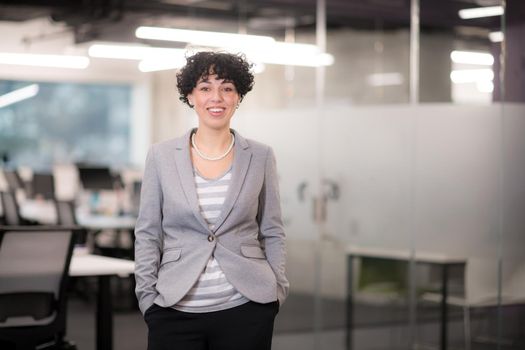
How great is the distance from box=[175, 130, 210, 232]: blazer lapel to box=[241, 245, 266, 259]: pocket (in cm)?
14

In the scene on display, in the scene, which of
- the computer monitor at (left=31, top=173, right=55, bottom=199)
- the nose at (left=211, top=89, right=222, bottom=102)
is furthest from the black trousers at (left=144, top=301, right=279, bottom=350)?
the computer monitor at (left=31, top=173, right=55, bottom=199)

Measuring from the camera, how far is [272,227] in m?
2.98

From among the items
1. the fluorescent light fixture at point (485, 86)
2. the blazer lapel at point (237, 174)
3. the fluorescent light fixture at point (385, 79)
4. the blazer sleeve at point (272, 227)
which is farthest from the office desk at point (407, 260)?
the blazer lapel at point (237, 174)

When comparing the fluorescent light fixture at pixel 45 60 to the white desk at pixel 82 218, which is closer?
the fluorescent light fixture at pixel 45 60

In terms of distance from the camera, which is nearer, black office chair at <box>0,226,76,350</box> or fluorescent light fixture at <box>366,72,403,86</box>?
black office chair at <box>0,226,76,350</box>

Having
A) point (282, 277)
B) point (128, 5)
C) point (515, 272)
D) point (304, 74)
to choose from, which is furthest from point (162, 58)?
point (282, 277)

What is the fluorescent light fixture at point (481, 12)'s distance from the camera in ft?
19.6

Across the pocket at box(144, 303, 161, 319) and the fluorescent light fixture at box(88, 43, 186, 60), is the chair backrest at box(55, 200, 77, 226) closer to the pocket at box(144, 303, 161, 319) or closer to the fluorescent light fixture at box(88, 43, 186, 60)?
the fluorescent light fixture at box(88, 43, 186, 60)

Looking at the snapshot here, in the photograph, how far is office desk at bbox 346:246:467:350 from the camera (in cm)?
634

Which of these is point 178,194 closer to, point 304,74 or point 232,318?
point 232,318

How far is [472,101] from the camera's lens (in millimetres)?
6113

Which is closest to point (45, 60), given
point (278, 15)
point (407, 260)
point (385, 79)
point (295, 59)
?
point (278, 15)

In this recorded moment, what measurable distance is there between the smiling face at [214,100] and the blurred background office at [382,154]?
11.4 feet

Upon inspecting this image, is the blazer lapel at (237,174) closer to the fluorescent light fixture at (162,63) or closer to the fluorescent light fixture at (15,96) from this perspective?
the fluorescent light fixture at (162,63)
